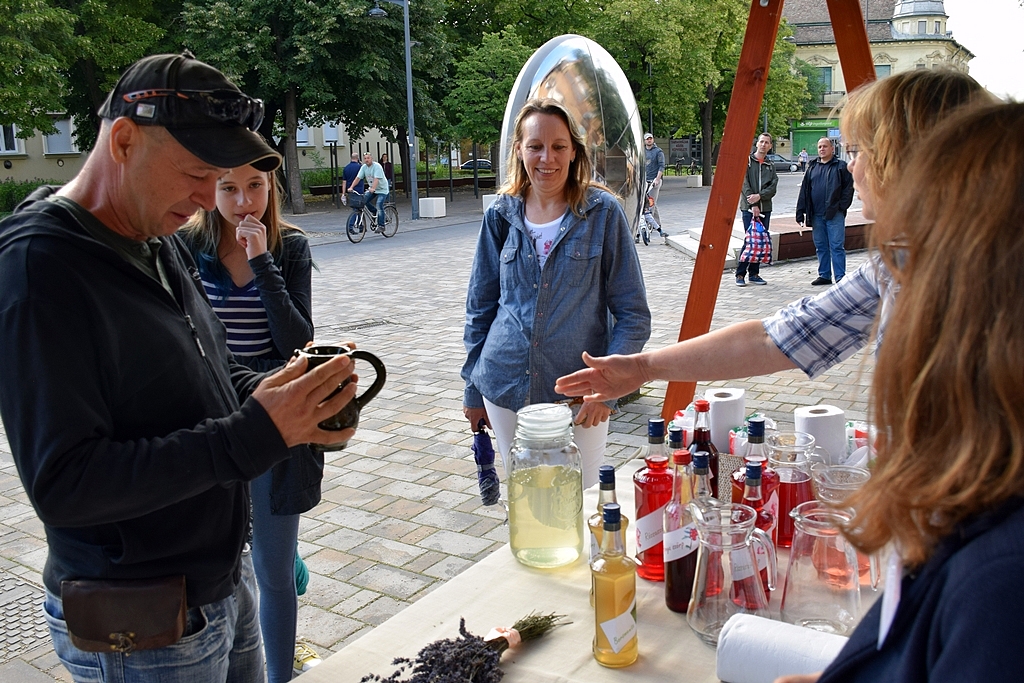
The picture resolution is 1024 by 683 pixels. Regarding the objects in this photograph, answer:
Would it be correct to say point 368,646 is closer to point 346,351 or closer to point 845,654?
point 346,351

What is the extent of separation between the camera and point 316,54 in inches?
1007

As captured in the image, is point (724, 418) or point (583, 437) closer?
point (724, 418)

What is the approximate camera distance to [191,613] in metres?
1.73

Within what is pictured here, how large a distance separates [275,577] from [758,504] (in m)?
1.58

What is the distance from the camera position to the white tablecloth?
1.71 metres

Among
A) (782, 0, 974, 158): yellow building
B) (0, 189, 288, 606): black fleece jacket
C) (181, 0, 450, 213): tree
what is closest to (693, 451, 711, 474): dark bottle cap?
(0, 189, 288, 606): black fleece jacket

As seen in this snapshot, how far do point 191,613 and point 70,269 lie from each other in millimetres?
735

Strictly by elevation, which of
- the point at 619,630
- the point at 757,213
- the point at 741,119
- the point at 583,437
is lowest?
the point at 583,437

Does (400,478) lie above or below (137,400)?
below

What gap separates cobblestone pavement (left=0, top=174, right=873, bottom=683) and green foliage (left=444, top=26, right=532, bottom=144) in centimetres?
→ 1701

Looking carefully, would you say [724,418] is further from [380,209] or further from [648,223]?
[380,209]

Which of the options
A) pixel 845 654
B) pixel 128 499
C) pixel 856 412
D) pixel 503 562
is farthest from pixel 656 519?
pixel 856 412

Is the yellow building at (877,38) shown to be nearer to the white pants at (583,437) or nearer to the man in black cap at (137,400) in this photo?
the white pants at (583,437)

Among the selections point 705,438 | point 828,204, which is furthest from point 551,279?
point 828,204
